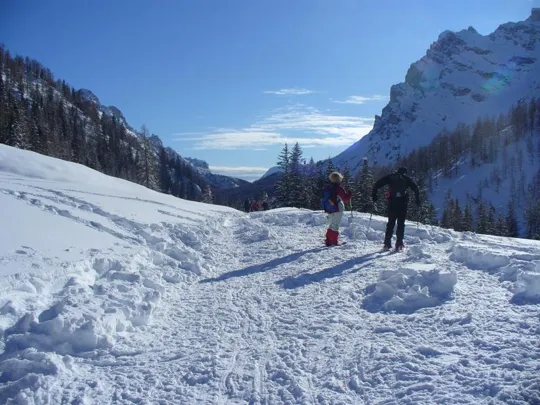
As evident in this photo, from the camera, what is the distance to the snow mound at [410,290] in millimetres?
6375

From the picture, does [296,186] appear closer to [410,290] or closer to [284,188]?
[284,188]

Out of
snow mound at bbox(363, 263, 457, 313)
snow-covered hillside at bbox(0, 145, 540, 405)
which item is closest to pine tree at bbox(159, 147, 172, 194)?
snow-covered hillside at bbox(0, 145, 540, 405)

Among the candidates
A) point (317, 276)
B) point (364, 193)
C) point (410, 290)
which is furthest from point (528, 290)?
point (364, 193)

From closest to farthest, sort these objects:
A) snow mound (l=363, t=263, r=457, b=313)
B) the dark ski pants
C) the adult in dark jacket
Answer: snow mound (l=363, t=263, r=457, b=313) < the dark ski pants < the adult in dark jacket

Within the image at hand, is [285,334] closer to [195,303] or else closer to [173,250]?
[195,303]

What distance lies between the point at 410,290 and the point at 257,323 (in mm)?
2665

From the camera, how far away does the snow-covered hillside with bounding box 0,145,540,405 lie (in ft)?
14.0

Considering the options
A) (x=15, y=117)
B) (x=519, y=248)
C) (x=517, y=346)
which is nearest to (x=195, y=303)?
(x=517, y=346)

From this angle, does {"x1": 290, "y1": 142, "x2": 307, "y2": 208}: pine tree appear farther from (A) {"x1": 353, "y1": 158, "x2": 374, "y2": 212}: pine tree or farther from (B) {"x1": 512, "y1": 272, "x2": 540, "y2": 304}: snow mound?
(B) {"x1": 512, "y1": 272, "x2": 540, "y2": 304}: snow mound

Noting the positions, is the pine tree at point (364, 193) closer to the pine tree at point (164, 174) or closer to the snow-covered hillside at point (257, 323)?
the snow-covered hillside at point (257, 323)

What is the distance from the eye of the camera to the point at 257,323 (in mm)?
6188

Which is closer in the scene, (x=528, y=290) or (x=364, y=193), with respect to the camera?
(x=528, y=290)

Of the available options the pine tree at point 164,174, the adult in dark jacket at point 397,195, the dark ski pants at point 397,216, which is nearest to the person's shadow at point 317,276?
the dark ski pants at point 397,216

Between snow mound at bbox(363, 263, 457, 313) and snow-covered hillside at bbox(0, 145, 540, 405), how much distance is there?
0.09ft
